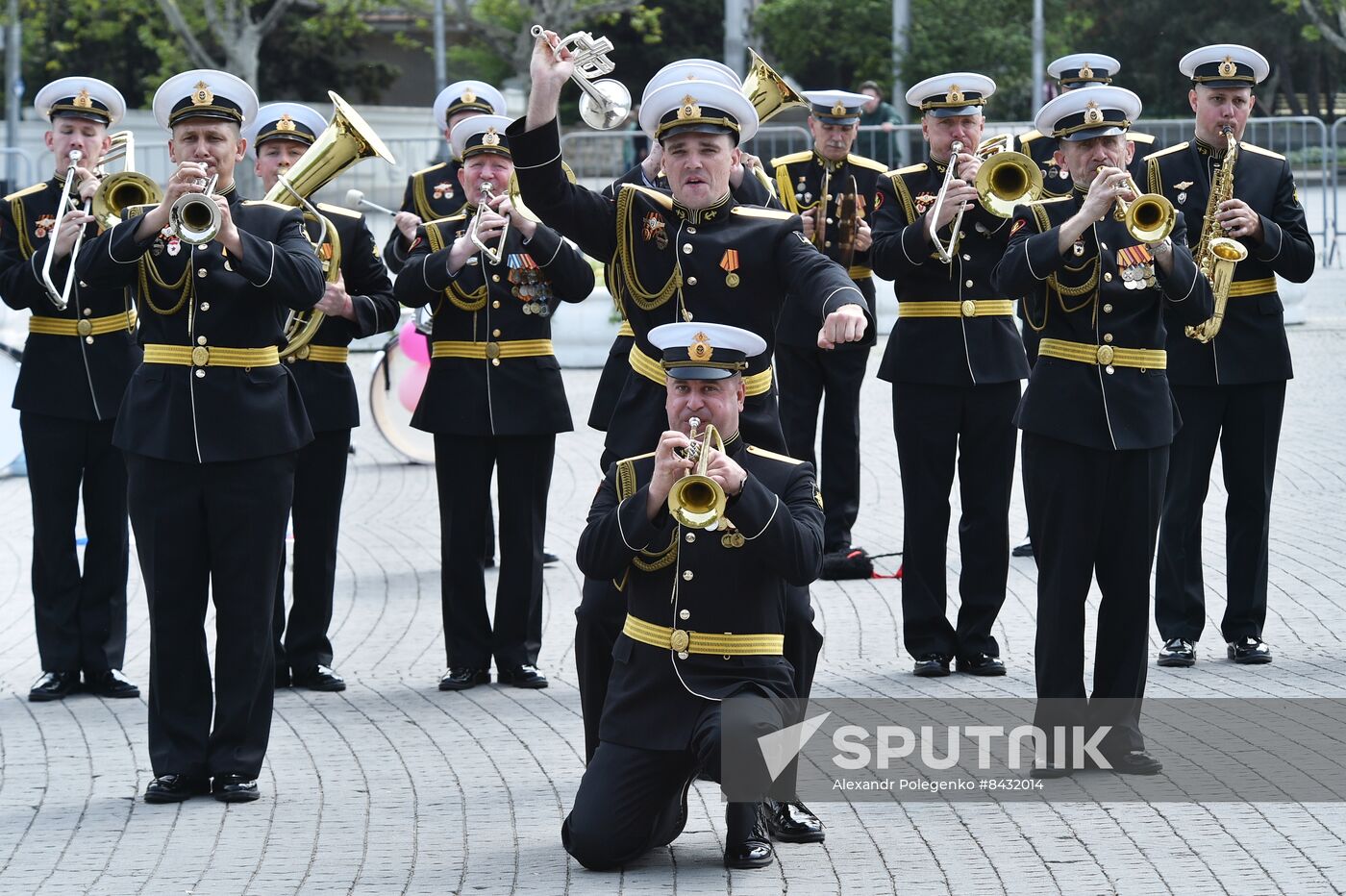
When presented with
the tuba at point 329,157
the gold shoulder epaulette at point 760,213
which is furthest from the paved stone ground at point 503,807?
the gold shoulder epaulette at point 760,213

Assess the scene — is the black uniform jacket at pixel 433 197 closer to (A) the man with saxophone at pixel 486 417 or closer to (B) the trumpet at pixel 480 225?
(A) the man with saxophone at pixel 486 417

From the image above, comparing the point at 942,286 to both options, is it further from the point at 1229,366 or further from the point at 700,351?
the point at 700,351

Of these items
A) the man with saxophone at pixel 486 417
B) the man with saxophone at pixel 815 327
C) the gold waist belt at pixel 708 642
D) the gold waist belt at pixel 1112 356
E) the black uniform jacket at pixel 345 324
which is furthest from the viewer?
the man with saxophone at pixel 815 327

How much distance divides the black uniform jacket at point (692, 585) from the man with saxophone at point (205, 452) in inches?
54.4

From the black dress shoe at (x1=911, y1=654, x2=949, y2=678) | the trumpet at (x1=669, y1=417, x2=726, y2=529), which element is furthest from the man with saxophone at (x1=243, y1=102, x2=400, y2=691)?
the trumpet at (x1=669, y1=417, x2=726, y2=529)

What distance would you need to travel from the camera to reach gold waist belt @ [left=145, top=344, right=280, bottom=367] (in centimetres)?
688

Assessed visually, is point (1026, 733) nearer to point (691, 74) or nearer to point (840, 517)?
point (691, 74)

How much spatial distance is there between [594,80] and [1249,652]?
12.6 feet

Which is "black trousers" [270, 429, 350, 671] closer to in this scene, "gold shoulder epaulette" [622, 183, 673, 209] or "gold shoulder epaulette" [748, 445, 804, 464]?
"gold shoulder epaulette" [622, 183, 673, 209]

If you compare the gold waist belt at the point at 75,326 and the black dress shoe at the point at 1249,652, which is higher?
the gold waist belt at the point at 75,326

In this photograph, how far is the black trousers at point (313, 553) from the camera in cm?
862

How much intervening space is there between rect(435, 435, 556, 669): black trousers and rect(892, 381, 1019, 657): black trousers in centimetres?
151

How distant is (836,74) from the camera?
4050cm

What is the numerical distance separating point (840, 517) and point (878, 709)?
293 cm
